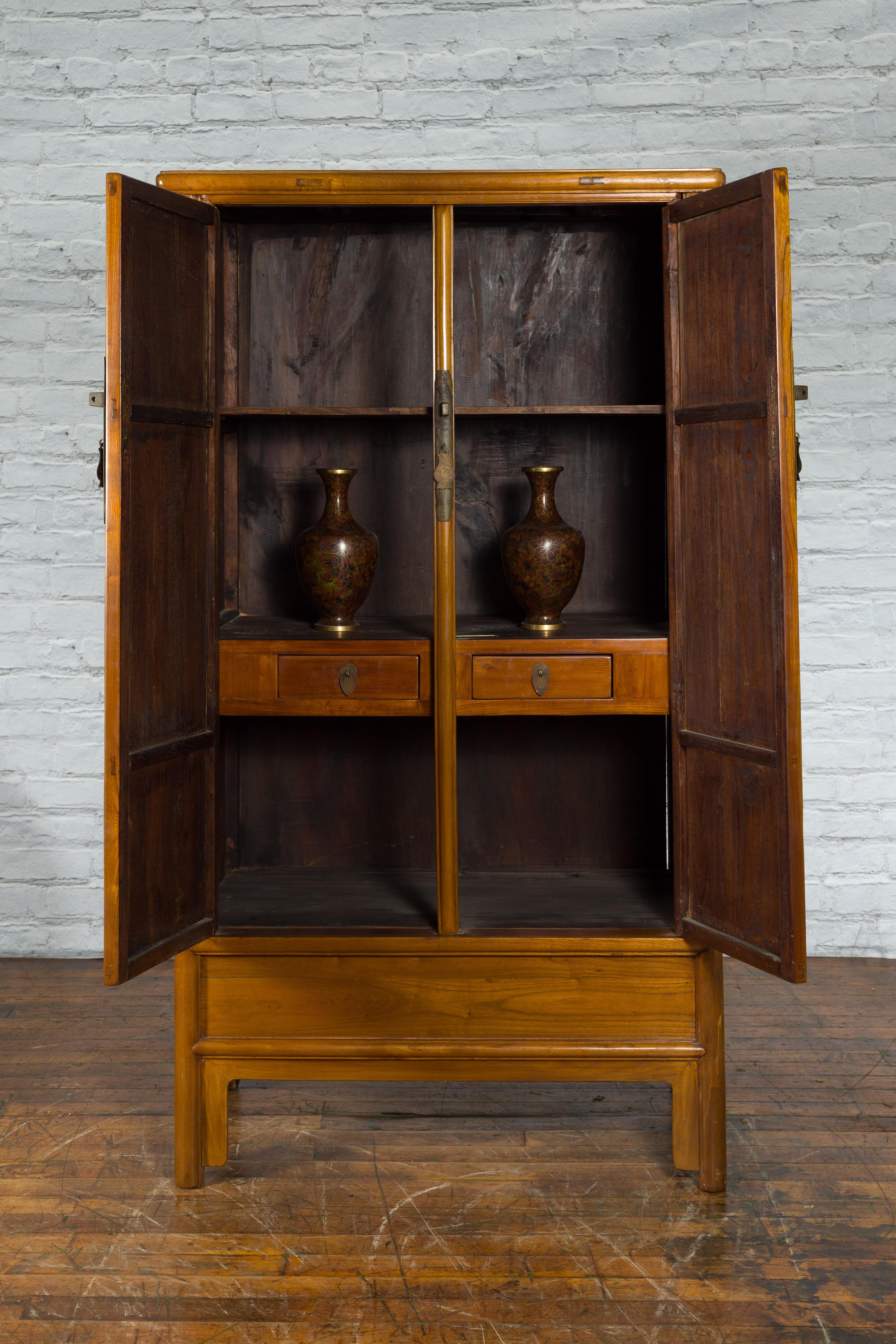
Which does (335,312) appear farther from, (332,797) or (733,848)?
(733,848)

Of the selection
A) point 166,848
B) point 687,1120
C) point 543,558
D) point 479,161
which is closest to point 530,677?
point 543,558

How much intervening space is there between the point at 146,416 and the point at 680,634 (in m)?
1.19

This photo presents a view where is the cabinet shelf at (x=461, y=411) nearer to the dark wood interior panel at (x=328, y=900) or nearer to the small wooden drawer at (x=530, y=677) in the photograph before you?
the small wooden drawer at (x=530, y=677)

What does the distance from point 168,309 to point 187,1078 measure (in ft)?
5.28

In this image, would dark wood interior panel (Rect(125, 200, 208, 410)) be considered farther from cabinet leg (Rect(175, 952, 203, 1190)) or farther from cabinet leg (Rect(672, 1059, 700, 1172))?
cabinet leg (Rect(672, 1059, 700, 1172))

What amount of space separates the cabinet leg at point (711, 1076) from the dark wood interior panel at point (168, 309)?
163cm

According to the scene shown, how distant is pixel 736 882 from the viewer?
244cm

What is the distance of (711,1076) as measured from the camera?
255 cm

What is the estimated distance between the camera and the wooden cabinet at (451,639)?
2336 millimetres

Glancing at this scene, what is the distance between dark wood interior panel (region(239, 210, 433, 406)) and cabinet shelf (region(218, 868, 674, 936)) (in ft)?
4.12

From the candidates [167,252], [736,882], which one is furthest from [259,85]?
[736,882]

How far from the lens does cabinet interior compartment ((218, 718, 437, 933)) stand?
3.25 meters

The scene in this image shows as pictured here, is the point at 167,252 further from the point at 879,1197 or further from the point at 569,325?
the point at 879,1197

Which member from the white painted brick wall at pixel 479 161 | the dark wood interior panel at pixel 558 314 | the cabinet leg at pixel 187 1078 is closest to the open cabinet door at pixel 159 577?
the cabinet leg at pixel 187 1078
